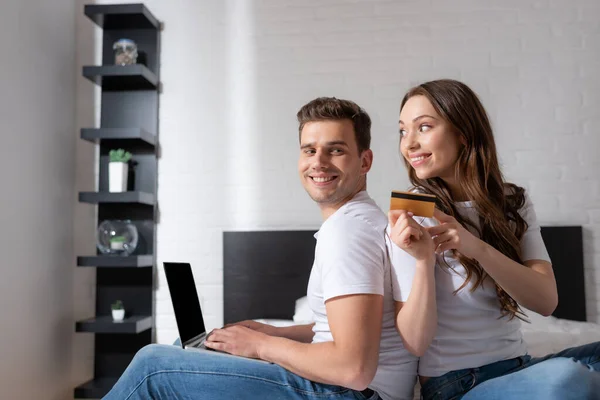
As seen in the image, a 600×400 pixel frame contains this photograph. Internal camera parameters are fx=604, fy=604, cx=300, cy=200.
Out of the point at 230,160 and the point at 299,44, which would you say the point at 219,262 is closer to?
the point at 230,160

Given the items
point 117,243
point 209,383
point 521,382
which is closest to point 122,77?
point 117,243

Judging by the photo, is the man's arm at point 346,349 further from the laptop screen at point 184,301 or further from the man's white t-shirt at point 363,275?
the laptop screen at point 184,301

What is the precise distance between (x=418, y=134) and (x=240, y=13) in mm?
2101

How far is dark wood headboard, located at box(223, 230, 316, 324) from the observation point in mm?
3125

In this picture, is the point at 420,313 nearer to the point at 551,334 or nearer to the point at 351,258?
the point at 351,258

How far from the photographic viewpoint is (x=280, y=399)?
4.08 feet

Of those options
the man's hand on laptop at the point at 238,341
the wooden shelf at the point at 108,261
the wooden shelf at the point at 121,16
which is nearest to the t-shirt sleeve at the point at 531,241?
the man's hand on laptop at the point at 238,341

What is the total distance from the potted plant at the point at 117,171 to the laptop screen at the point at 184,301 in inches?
55.7

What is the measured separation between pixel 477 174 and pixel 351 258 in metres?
0.43

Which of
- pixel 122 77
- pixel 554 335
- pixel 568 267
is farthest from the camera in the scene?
pixel 122 77

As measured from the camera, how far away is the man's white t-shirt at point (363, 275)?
1.21 m

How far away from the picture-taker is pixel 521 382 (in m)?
1.11

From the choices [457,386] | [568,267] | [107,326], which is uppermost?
[568,267]

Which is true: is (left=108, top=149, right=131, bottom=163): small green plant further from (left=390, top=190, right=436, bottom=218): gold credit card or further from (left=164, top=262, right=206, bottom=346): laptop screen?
(left=390, top=190, right=436, bottom=218): gold credit card
